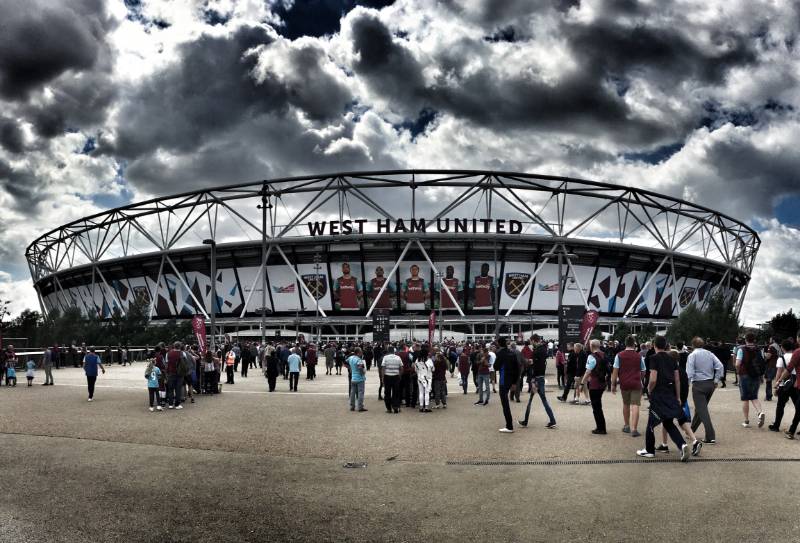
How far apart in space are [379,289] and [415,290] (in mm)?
3713

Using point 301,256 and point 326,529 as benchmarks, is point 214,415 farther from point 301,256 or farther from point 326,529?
point 301,256

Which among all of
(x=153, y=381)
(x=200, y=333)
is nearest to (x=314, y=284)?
(x=200, y=333)

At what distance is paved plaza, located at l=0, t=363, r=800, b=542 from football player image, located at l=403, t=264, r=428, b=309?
49033mm

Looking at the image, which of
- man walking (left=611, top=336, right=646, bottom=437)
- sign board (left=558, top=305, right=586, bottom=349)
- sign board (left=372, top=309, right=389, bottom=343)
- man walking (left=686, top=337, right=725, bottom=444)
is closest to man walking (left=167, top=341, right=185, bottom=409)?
man walking (left=611, top=336, right=646, bottom=437)

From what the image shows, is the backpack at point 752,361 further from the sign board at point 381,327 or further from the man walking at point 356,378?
the sign board at point 381,327

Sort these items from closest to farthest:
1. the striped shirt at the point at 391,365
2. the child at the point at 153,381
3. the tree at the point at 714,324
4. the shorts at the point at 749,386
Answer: the shorts at the point at 749,386 → the striped shirt at the point at 391,365 → the child at the point at 153,381 → the tree at the point at 714,324

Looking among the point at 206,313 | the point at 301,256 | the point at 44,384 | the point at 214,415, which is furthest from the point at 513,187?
the point at 214,415

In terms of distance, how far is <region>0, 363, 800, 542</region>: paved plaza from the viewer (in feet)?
19.7

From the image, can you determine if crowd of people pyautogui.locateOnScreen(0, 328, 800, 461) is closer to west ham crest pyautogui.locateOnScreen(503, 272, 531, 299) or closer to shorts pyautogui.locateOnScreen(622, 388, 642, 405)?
shorts pyautogui.locateOnScreen(622, 388, 642, 405)

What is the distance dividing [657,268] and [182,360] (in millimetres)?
58882

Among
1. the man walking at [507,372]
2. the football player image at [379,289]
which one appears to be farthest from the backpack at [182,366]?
the football player image at [379,289]

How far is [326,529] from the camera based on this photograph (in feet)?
19.8

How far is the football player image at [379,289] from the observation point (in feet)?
206

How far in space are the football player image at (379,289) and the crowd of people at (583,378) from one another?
35896 millimetres
